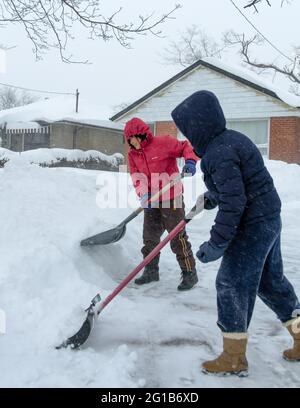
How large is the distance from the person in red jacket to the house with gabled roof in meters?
11.3

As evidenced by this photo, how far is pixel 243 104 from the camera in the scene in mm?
15492

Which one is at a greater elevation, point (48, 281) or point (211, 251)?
point (211, 251)

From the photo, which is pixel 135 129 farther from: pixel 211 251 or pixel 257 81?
pixel 257 81

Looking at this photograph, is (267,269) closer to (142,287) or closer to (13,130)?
(142,287)

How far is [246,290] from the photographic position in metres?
2.56

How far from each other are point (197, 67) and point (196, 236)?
34.9 ft

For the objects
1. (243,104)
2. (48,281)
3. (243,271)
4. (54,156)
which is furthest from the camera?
(54,156)

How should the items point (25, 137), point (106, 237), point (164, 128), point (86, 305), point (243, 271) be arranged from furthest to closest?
point (25, 137) < point (164, 128) < point (106, 237) < point (86, 305) < point (243, 271)

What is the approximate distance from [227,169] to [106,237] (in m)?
2.03

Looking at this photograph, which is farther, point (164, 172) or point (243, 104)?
point (243, 104)

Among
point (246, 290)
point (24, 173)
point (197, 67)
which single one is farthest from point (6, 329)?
point (197, 67)

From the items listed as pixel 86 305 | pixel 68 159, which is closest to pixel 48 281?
pixel 86 305

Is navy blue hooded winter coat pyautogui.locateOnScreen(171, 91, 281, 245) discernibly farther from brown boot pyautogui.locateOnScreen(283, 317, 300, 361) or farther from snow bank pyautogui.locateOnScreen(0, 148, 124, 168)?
snow bank pyautogui.locateOnScreen(0, 148, 124, 168)

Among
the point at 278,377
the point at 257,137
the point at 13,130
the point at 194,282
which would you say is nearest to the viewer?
the point at 278,377
